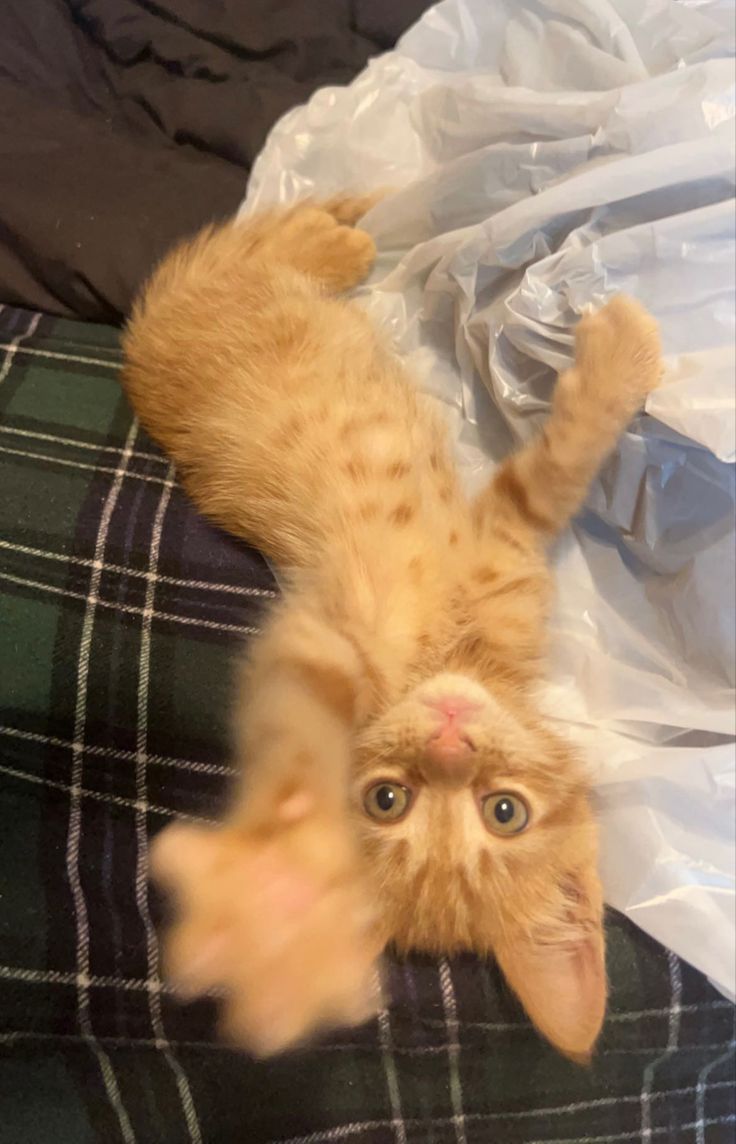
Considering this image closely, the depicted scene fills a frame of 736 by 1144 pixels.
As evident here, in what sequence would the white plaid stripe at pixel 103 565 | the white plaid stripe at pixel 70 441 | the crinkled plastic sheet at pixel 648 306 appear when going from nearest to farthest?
1. the crinkled plastic sheet at pixel 648 306
2. the white plaid stripe at pixel 103 565
3. the white plaid stripe at pixel 70 441

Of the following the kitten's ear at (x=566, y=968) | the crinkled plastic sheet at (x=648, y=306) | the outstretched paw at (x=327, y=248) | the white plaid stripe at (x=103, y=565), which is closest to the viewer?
the kitten's ear at (x=566, y=968)

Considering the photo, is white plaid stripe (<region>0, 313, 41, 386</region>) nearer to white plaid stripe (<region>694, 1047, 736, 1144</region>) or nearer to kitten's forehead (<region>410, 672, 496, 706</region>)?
kitten's forehead (<region>410, 672, 496, 706</region>)

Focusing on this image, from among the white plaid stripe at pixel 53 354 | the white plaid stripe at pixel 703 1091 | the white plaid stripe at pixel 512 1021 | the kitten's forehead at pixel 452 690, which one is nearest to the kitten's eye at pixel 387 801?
the kitten's forehead at pixel 452 690

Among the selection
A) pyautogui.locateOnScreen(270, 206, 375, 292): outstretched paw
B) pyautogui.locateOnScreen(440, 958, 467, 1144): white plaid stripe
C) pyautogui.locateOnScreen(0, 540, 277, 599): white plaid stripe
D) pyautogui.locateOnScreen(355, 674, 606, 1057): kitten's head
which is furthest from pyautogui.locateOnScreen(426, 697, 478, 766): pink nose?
pyautogui.locateOnScreen(270, 206, 375, 292): outstretched paw

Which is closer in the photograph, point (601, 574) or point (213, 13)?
point (601, 574)

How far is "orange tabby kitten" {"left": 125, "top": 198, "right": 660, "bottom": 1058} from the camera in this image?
908mm

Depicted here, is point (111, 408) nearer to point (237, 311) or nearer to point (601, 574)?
point (237, 311)

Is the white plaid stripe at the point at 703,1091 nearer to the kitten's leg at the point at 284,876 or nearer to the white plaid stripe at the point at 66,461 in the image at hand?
the kitten's leg at the point at 284,876

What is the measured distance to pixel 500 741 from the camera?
3.16 ft

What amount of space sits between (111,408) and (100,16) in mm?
768

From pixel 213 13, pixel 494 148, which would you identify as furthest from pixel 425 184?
pixel 213 13

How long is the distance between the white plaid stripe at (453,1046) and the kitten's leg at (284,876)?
8 centimetres

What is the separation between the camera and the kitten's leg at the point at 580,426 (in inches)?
37.1

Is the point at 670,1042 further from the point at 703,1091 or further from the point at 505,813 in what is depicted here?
the point at 505,813
